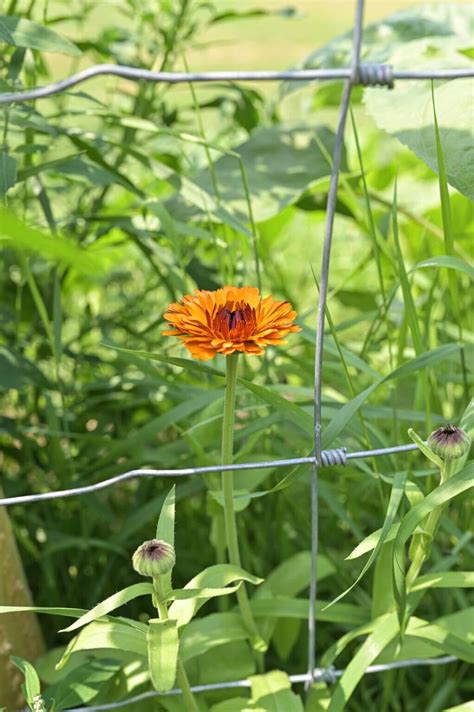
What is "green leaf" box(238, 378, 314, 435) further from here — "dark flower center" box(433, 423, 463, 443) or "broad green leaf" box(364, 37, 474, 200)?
"broad green leaf" box(364, 37, 474, 200)

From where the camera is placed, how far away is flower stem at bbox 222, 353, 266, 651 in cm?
59

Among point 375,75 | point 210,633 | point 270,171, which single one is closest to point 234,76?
point 375,75

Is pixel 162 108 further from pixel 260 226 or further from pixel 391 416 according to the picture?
pixel 391 416

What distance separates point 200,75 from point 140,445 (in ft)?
1.30

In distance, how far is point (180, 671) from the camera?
66cm

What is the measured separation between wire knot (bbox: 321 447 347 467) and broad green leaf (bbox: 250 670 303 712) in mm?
198

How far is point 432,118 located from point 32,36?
37 cm

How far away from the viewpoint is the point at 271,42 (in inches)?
179

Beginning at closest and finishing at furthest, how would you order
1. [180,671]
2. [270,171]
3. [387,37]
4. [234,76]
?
1. [234,76]
2. [180,671]
3. [270,171]
4. [387,37]

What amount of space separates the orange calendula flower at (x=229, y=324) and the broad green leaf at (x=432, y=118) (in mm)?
251

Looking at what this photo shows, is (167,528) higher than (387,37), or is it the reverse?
(387,37)

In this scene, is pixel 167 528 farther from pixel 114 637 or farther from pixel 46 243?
pixel 46 243

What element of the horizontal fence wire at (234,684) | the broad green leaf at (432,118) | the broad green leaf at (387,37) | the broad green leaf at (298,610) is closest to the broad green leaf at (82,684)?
the horizontal fence wire at (234,684)

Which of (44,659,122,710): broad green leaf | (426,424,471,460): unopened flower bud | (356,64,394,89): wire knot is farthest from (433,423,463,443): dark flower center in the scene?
(44,659,122,710): broad green leaf
